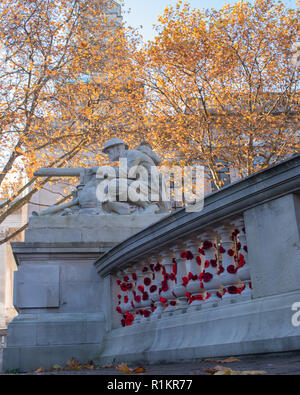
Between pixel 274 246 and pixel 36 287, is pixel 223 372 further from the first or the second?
pixel 36 287

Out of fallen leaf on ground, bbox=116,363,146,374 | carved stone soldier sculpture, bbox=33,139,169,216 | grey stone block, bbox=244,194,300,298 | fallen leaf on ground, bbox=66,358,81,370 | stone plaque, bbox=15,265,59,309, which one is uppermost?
carved stone soldier sculpture, bbox=33,139,169,216

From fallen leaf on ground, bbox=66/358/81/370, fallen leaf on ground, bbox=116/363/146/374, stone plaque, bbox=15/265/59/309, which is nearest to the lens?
fallen leaf on ground, bbox=116/363/146/374

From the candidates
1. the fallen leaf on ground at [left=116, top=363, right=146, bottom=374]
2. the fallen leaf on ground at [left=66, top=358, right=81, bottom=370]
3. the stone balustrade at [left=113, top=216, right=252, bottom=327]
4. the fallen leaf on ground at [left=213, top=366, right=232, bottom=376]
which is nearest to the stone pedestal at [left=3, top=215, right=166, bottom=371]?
the fallen leaf on ground at [left=66, top=358, right=81, bottom=370]

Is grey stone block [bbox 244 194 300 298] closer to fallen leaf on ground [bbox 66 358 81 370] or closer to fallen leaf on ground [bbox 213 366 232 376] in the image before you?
fallen leaf on ground [bbox 213 366 232 376]

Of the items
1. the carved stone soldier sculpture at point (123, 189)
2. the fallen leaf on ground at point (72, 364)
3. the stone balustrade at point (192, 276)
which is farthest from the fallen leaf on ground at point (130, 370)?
the carved stone soldier sculpture at point (123, 189)

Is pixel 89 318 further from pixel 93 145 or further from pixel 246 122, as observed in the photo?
pixel 93 145

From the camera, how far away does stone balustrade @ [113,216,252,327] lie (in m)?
4.88

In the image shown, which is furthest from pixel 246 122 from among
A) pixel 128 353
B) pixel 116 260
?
pixel 128 353

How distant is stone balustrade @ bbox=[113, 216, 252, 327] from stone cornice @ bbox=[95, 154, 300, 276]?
99 mm

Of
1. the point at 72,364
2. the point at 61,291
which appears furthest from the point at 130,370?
the point at 61,291

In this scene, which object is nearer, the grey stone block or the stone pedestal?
the grey stone block

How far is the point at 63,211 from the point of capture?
891 cm

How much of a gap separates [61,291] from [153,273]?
227cm

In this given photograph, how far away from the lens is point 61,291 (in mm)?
8203
